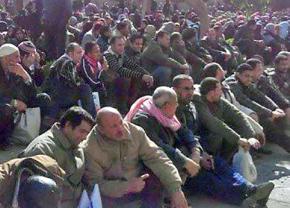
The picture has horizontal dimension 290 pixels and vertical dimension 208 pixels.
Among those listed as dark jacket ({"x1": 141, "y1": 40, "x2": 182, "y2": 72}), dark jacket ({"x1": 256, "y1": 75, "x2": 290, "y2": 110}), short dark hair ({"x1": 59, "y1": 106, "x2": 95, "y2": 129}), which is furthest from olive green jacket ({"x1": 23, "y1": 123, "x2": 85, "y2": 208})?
dark jacket ({"x1": 141, "y1": 40, "x2": 182, "y2": 72})

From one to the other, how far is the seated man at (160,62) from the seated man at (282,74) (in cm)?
157

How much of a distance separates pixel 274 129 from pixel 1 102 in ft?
12.6

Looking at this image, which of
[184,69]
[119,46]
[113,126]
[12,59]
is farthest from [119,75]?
[113,126]

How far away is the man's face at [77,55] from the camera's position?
827 centimetres

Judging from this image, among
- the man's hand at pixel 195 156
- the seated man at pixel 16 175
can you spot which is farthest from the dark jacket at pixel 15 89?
the seated man at pixel 16 175

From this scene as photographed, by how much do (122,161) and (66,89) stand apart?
277cm

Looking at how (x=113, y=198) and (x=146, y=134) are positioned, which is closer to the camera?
(x=113, y=198)

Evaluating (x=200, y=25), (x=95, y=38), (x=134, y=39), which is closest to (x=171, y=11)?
(x=200, y=25)

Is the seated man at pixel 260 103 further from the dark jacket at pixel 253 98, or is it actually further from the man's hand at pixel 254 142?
the man's hand at pixel 254 142

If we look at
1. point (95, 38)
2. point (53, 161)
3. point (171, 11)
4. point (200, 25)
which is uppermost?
point (53, 161)

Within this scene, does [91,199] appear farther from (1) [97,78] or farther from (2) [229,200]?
(1) [97,78]

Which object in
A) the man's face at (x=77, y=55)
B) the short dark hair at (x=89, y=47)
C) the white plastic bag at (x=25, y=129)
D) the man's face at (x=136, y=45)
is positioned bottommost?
the white plastic bag at (x=25, y=129)

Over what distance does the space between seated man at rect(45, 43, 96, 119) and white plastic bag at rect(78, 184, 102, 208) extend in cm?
296

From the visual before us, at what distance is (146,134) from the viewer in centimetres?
578
